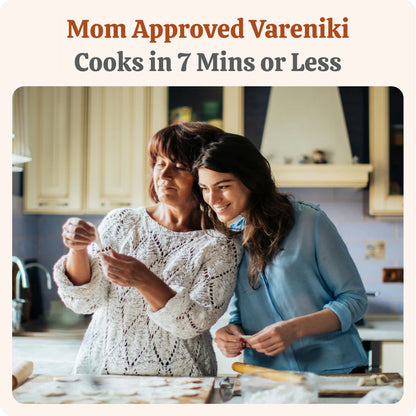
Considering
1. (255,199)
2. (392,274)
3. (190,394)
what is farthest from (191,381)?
(392,274)

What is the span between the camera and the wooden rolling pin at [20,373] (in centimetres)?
89

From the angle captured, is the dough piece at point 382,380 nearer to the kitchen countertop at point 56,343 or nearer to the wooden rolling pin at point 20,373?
the wooden rolling pin at point 20,373

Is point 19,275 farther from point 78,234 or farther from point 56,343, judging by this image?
point 78,234

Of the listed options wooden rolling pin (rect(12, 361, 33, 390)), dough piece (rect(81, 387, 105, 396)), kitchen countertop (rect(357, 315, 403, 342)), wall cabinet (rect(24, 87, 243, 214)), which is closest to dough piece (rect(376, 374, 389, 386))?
dough piece (rect(81, 387, 105, 396))

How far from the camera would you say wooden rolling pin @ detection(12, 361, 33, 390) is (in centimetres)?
89

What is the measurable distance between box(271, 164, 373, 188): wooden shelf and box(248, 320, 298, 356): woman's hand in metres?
1.07

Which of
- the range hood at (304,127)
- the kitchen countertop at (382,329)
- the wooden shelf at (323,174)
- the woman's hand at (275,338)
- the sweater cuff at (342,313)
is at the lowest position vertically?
the kitchen countertop at (382,329)

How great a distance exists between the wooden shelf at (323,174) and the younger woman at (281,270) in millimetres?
918

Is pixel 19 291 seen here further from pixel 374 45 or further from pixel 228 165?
pixel 374 45

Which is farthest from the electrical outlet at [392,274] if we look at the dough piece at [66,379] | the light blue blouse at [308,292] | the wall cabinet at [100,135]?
the dough piece at [66,379]

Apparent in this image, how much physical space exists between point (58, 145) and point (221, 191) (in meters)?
1.19

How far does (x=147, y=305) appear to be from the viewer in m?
0.98

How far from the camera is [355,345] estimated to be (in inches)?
39.0
